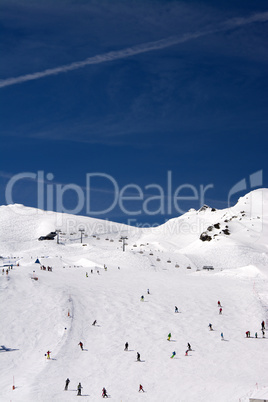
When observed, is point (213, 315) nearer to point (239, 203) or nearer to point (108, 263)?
point (108, 263)

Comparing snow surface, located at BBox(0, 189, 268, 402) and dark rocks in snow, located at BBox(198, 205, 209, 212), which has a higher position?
dark rocks in snow, located at BBox(198, 205, 209, 212)

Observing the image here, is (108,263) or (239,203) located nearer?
(108,263)

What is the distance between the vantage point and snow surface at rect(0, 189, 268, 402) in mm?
29625

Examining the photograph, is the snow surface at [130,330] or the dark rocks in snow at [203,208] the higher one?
the dark rocks in snow at [203,208]

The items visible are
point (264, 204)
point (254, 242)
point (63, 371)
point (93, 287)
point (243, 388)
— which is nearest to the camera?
point (243, 388)

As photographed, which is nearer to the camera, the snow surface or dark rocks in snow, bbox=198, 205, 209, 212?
the snow surface

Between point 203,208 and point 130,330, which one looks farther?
point 203,208

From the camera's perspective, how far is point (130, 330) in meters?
41.7

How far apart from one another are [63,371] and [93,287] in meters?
23.4

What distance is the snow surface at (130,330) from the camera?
2962 centimetres

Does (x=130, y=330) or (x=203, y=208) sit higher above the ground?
(x=203, y=208)

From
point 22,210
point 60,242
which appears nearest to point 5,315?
point 60,242

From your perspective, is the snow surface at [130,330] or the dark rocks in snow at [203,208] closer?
the snow surface at [130,330]

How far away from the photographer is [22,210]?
15425cm
